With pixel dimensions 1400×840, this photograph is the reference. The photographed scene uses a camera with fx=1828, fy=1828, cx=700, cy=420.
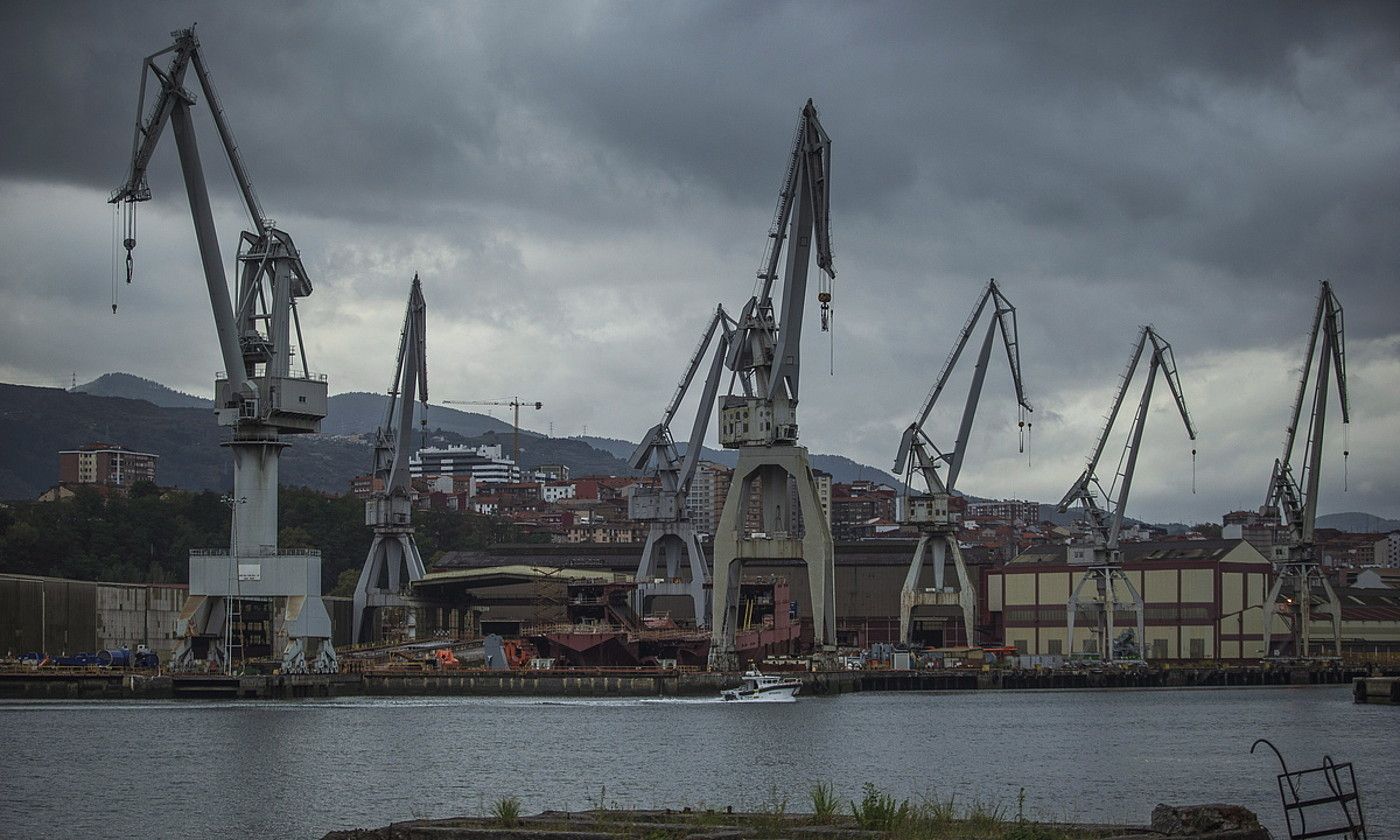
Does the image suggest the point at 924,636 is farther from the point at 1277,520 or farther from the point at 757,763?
the point at 757,763

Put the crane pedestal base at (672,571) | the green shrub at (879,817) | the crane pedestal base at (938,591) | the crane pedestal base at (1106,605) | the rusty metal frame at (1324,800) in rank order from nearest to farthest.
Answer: the rusty metal frame at (1324,800)
the green shrub at (879,817)
the crane pedestal base at (672,571)
the crane pedestal base at (1106,605)
the crane pedestal base at (938,591)

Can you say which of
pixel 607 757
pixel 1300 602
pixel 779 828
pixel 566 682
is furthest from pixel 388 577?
pixel 779 828

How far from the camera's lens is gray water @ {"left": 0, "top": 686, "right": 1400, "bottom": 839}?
4172cm

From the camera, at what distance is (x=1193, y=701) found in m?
94.1

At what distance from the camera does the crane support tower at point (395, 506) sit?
120 m

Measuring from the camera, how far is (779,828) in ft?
82.2

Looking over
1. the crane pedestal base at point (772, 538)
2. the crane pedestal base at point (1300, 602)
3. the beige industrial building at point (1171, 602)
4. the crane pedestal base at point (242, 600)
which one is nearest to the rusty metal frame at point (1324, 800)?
the crane pedestal base at point (772, 538)

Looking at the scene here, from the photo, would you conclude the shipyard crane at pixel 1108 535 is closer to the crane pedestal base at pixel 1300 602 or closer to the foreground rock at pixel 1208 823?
the crane pedestal base at pixel 1300 602

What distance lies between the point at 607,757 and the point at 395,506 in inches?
2681

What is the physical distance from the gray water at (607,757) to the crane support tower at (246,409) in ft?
16.2

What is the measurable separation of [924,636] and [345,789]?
10193 cm

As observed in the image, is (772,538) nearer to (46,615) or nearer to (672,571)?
(672,571)

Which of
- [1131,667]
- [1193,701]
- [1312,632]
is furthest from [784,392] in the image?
[1312,632]

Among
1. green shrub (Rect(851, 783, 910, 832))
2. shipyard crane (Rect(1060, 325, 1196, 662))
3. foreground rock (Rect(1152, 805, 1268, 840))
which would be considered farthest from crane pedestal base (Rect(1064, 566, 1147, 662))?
foreground rock (Rect(1152, 805, 1268, 840))
